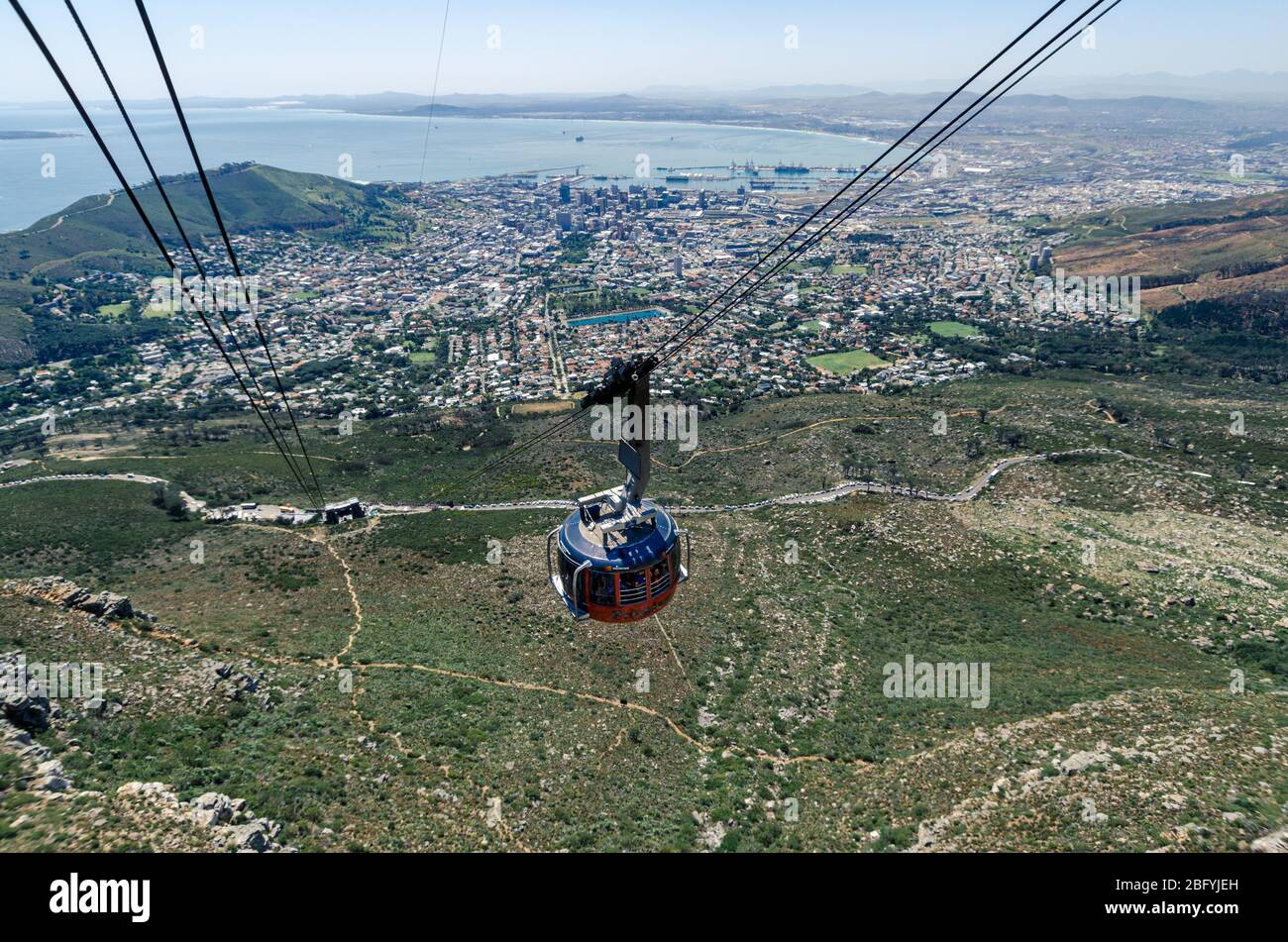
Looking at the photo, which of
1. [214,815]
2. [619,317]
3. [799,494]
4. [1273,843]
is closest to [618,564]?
[214,815]

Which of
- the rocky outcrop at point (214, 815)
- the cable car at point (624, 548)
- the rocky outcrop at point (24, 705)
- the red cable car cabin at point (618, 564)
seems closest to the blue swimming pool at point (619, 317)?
the rocky outcrop at point (24, 705)

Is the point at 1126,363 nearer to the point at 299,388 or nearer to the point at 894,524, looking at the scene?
the point at 894,524

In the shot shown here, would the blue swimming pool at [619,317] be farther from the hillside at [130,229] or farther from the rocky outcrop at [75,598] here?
the rocky outcrop at [75,598]

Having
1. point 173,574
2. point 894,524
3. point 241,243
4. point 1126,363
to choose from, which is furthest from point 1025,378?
point 241,243

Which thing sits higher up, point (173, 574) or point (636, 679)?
point (173, 574)

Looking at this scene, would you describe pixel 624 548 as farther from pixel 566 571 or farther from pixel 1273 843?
pixel 1273 843

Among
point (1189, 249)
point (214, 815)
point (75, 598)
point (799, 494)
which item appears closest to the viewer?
point (214, 815)
